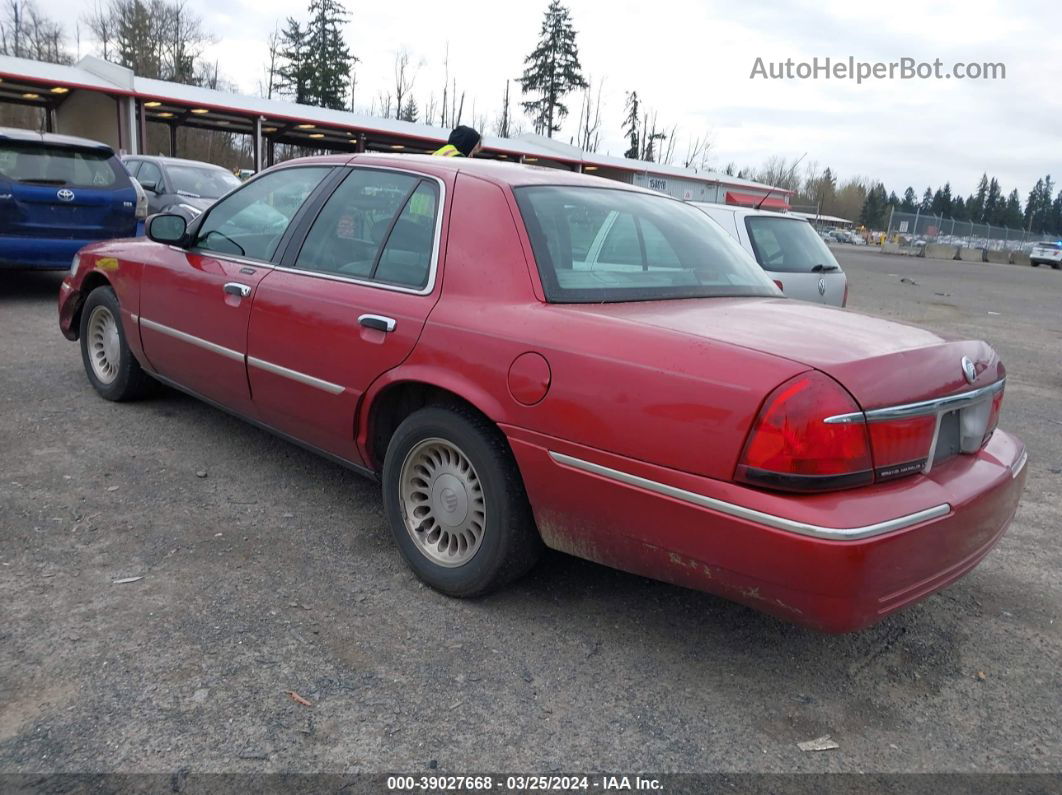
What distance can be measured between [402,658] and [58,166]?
7.76 meters

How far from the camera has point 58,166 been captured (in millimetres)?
8344

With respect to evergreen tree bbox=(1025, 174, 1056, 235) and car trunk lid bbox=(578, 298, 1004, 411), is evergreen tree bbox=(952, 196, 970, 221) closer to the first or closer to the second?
evergreen tree bbox=(1025, 174, 1056, 235)

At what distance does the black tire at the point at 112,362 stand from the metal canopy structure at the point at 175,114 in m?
15.9

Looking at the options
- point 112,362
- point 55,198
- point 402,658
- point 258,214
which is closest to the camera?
point 402,658

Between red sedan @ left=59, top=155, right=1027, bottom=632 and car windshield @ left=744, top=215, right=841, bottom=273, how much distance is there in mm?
3712

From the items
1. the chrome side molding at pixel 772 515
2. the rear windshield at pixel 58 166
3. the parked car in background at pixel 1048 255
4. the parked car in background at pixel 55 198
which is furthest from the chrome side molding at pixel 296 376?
the parked car in background at pixel 1048 255

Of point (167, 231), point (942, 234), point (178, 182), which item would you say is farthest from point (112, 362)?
point (942, 234)

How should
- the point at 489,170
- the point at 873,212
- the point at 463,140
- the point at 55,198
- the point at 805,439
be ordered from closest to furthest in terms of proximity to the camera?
the point at 805,439, the point at 489,170, the point at 463,140, the point at 55,198, the point at 873,212

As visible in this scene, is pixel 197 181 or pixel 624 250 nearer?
pixel 624 250

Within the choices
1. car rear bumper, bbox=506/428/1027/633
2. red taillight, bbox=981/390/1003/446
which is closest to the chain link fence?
red taillight, bbox=981/390/1003/446

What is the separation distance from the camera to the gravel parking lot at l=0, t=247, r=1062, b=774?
2309 mm

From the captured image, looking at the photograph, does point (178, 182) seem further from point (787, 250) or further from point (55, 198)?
point (787, 250)

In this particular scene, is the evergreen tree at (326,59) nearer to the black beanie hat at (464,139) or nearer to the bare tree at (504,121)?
the bare tree at (504,121)

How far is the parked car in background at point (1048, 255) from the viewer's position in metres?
45.5
